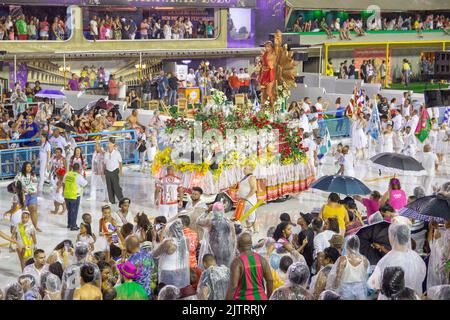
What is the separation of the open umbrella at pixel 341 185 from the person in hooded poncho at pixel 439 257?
3.32 meters

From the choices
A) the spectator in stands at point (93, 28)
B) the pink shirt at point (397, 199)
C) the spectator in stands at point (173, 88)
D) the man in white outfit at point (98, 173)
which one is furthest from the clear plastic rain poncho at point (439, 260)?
the spectator in stands at point (93, 28)

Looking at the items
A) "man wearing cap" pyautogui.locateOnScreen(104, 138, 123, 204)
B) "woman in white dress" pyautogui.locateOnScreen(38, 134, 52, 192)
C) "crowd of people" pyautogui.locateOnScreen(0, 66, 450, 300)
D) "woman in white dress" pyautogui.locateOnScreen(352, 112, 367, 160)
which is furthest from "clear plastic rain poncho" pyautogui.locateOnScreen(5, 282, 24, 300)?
"woman in white dress" pyautogui.locateOnScreen(352, 112, 367, 160)

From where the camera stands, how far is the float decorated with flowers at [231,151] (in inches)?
730

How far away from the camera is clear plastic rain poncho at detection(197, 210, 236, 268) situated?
37.1 feet

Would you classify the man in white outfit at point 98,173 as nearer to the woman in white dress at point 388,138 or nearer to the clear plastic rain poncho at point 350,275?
the woman in white dress at point 388,138

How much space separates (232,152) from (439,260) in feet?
27.1

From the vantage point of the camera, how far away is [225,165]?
18.6m

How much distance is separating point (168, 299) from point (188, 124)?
10489 millimetres

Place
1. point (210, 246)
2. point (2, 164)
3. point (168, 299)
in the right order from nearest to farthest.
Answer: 1. point (168, 299)
2. point (210, 246)
3. point (2, 164)

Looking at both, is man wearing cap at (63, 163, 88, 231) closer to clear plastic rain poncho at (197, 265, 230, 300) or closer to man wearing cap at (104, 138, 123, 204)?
man wearing cap at (104, 138, 123, 204)

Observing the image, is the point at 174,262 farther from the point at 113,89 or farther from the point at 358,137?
the point at 113,89

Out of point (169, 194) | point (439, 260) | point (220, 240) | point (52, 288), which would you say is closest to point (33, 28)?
point (169, 194)
